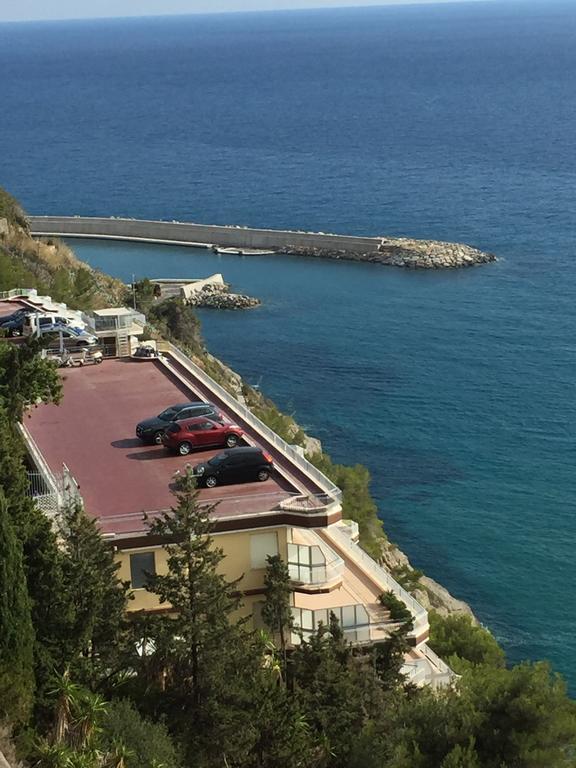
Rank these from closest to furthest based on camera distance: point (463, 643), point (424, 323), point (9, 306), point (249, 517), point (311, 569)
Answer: point (249, 517) → point (311, 569) → point (463, 643) → point (9, 306) → point (424, 323)

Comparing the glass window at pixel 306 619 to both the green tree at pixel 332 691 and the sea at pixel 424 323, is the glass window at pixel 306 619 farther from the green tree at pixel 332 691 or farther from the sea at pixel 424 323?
the sea at pixel 424 323

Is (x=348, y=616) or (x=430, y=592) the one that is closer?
(x=348, y=616)

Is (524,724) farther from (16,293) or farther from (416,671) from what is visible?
(16,293)

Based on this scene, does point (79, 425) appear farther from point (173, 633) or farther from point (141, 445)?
point (173, 633)

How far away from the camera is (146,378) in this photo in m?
37.2

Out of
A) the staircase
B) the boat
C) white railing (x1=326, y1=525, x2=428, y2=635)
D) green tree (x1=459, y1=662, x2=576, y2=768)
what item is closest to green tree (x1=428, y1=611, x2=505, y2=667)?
white railing (x1=326, y1=525, x2=428, y2=635)

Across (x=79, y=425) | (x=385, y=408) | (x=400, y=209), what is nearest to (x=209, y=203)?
(x=400, y=209)

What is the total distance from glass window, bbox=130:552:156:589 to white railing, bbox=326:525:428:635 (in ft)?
16.9

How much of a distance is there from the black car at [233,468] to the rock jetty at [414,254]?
73.1 metres

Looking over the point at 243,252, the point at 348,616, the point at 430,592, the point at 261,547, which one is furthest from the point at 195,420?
the point at 243,252

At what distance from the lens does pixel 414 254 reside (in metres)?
102

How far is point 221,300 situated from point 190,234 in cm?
2690

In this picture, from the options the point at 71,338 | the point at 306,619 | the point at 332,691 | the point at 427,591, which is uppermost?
the point at 71,338

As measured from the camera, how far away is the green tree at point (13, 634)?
2036 cm
